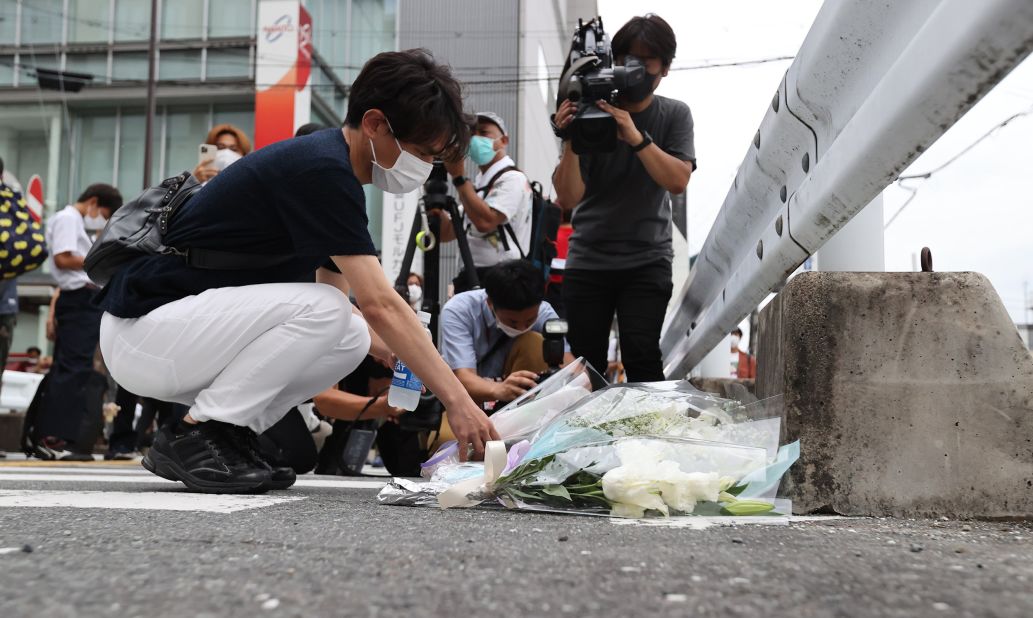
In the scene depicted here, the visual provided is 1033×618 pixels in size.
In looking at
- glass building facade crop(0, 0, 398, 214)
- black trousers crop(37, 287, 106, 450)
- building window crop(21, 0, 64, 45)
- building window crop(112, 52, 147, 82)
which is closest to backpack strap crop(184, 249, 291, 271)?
black trousers crop(37, 287, 106, 450)

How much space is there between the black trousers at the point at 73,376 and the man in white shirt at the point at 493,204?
228cm

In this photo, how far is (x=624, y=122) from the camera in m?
3.14

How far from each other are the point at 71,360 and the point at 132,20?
1682cm

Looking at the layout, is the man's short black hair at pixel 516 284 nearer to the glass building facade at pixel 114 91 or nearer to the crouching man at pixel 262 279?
the crouching man at pixel 262 279

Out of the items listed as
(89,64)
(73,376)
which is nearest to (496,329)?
(73,376)

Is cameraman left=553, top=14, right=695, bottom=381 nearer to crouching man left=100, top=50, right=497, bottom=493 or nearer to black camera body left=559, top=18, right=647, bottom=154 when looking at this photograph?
black camera body left=559, top=18, right=647, bottom=154

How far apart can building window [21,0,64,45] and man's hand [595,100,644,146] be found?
20.0 metres

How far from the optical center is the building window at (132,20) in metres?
19.6

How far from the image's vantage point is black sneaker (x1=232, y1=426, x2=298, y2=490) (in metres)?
2.48

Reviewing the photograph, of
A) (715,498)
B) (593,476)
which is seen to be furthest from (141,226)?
(715,498)

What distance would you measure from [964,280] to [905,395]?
24cm

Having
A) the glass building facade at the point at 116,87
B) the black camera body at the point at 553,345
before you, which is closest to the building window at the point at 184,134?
the glass building facade at the point at 116,87

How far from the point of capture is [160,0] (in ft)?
64.7

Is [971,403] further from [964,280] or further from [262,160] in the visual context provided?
[262,160]
